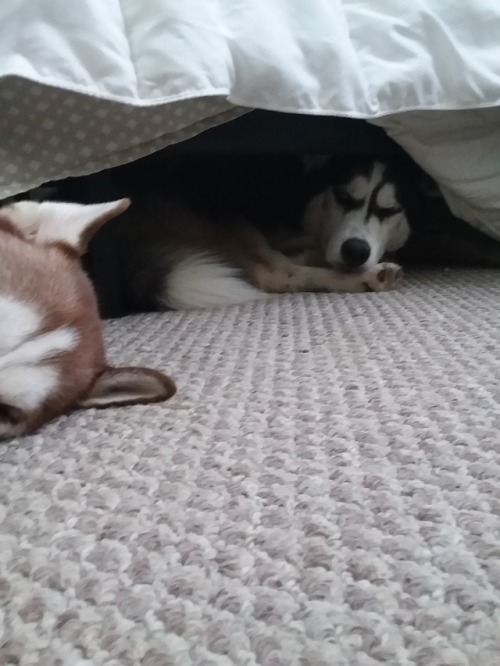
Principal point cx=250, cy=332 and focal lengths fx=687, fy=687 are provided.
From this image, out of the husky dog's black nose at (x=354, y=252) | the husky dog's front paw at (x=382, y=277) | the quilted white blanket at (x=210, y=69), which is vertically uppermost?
the quilted white blanket at (x=210, y=69)

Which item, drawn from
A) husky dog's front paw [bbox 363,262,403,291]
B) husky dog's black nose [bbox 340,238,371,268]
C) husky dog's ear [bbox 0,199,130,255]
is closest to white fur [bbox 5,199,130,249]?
husky dog's ear [bbox 0,199,130,255]

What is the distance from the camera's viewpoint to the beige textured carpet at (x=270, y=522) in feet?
1.44

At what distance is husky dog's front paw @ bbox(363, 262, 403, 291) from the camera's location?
5.50ft

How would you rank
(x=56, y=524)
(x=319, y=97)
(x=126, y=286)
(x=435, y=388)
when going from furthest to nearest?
(x=126, y=286) < (x=319, y=97) < (x=435, y=388) < (x=56, y=524)

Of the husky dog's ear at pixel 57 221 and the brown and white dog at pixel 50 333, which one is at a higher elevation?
the husky dog's ear at pixel 57 221

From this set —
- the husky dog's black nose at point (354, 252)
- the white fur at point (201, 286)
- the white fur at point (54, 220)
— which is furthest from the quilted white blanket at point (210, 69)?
the husky dog's black nose at point (354, 252)

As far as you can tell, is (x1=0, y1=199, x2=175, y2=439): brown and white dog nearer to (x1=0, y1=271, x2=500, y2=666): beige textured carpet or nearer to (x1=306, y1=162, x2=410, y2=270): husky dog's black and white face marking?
(x1=0, y1=271, x2=500, y2=666): beige textured carpet

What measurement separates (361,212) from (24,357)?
140 cm

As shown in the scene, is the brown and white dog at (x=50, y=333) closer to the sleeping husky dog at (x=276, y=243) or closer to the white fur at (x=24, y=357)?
the white fur at (x=24, y=357)

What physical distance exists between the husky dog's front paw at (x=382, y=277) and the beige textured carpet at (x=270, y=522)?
2.26ft

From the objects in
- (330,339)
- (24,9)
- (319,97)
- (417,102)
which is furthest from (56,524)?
(417,102)

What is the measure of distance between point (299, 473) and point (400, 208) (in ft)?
4.94

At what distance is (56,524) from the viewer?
22.5 inches

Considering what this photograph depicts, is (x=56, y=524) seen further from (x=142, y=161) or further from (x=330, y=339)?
(x=142, y=161)
